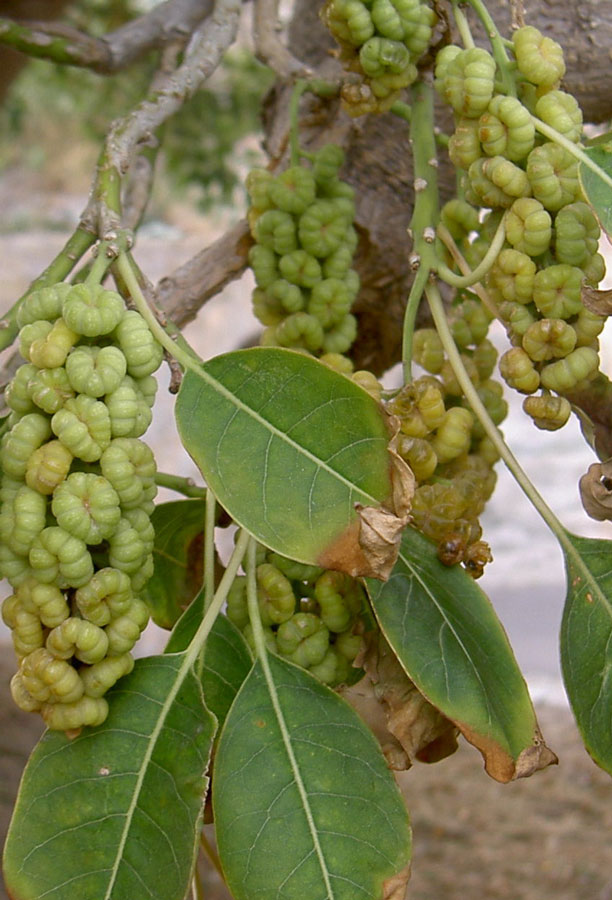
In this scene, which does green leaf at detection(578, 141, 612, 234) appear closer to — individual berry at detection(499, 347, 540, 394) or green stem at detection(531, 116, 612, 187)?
green stem at detection(531, 116, 612, 187)

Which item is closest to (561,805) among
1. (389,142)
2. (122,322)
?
(389,142)

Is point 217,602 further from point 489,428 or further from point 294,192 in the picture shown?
point 294,192

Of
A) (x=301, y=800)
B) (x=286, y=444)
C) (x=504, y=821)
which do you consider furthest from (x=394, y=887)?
(x=504, y=821)

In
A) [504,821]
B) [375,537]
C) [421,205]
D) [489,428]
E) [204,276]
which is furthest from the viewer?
[504,821]

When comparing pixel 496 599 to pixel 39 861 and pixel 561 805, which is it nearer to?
pixel 561 805

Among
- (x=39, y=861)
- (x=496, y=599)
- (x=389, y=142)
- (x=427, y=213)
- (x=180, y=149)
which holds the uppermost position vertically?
(x=427, y=213)
